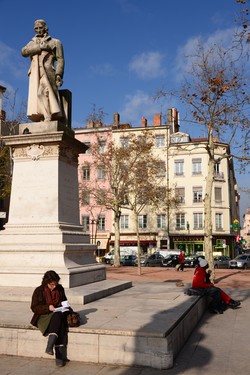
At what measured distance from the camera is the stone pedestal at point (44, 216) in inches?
380

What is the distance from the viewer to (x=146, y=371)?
539 centimetres

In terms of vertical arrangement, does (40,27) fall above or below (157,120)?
below

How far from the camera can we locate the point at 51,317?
5.84 meters

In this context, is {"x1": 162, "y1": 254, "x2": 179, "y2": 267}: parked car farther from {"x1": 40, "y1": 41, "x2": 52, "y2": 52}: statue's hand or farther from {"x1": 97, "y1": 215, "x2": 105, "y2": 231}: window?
{"x1": 40, "y1": 41, "x2": 52, "y2": 52}: statue's hand

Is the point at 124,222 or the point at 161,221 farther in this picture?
the point at 124,222

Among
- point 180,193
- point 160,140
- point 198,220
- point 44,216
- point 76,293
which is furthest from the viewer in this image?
point 160,140

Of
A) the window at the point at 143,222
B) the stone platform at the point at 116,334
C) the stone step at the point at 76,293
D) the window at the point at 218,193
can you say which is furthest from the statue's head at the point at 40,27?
the window at the point at 218,193

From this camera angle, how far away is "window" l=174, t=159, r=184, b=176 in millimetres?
54719

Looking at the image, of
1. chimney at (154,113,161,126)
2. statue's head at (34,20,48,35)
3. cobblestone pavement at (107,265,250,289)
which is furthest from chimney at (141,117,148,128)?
statue's head at (34,20,48,35)

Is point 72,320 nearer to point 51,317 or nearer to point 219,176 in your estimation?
point 51,317

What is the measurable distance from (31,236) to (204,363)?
5691mm

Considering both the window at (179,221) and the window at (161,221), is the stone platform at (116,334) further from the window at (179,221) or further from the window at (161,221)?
the window at (179,221)

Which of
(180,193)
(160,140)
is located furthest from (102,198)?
(160,140)

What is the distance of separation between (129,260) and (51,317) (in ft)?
122
